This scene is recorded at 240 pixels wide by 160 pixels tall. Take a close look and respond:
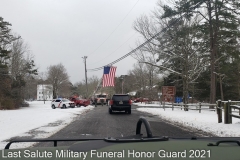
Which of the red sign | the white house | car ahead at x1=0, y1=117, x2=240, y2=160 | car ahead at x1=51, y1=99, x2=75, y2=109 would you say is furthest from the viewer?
the white house

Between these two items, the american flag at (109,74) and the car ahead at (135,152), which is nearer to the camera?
the car ahead at (135,152)

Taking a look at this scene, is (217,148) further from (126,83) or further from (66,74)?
(126,83)

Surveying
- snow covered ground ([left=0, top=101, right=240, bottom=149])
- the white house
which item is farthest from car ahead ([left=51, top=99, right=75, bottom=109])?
the white house

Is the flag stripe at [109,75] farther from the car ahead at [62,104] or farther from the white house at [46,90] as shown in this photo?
the white house at [46,90]

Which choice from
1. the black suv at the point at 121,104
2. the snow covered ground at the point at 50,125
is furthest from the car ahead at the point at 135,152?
the black suv at the point at 121,104

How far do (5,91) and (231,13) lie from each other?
35.4 m

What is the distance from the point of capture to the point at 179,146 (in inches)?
105

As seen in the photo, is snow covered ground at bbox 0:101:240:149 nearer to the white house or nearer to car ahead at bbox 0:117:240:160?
car ahead at bbox 0:117:240:160

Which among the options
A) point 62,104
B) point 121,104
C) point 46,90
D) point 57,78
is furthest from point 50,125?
point 46,90

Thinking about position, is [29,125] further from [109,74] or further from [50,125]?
[109,74]

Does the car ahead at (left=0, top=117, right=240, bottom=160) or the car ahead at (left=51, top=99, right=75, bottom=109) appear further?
the car ahead at (left=51, top=99, right=75, bottom=109)

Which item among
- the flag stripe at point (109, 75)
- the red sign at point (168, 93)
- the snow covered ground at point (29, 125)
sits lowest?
the snow covered ground at point (29, 125)

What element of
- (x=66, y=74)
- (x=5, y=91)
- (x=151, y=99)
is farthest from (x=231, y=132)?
(x=66, y=74)

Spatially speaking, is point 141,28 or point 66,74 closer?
point 141,28
